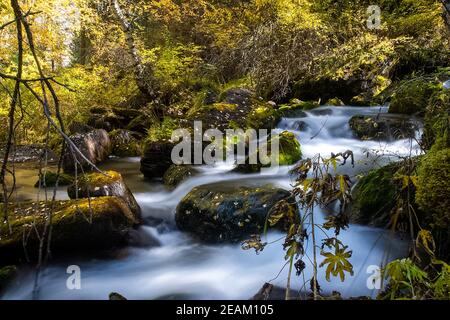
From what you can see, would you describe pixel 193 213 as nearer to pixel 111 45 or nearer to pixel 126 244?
pixel 126 244

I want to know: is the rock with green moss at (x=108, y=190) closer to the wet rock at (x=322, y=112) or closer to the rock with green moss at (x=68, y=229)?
the rock with green moss at (x=68, y=229)

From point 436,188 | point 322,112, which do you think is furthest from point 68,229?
point 322,112

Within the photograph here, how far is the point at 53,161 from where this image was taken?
10500mm

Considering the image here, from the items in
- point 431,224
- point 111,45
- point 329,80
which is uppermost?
point 111,45

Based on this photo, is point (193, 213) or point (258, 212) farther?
point (193, 213)

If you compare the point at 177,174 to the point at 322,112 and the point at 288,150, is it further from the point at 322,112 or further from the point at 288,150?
the point at 322,112

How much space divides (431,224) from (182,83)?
1083cm

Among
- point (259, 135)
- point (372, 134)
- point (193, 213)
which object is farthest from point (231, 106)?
point (193, 213)

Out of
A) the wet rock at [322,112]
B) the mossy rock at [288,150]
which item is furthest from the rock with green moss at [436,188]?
the wet rock at [322,112]

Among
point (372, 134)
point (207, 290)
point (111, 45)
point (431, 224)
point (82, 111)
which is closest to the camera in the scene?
point (431, 224)

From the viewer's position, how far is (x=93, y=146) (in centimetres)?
966

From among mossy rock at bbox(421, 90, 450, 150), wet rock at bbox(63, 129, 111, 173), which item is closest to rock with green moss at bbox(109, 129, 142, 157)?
wet rock at bbox(63, 129, 111, 173)

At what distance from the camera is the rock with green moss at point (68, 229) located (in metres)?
4.36

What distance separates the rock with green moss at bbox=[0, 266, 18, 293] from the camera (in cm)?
411
